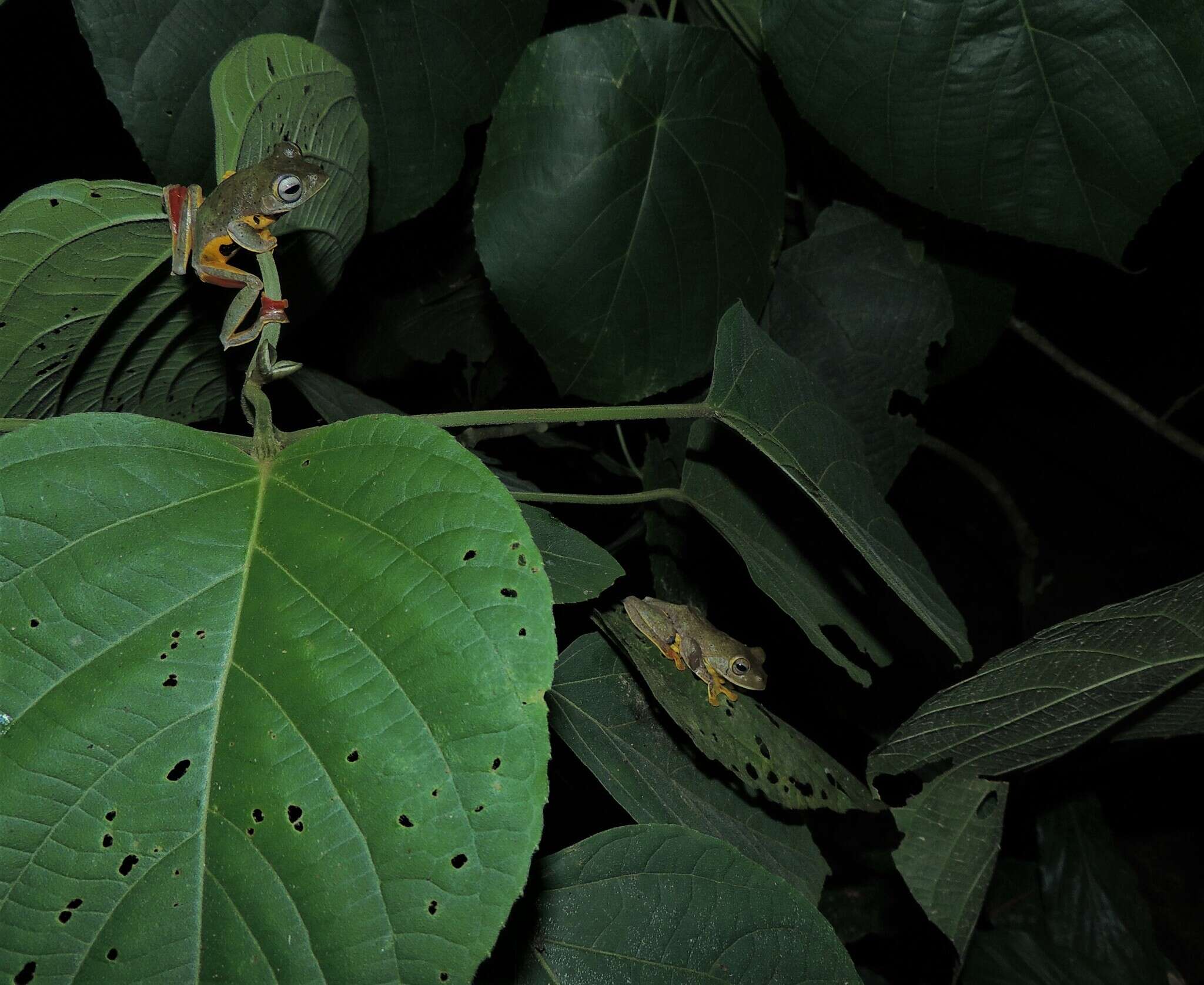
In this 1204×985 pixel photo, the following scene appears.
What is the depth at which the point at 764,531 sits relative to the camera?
54.6 inches

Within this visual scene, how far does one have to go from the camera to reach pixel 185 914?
0.63 metres

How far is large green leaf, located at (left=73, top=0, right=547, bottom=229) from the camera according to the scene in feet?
4.06

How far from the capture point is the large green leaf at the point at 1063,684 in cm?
102

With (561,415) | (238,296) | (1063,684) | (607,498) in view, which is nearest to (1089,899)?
(1063,684)

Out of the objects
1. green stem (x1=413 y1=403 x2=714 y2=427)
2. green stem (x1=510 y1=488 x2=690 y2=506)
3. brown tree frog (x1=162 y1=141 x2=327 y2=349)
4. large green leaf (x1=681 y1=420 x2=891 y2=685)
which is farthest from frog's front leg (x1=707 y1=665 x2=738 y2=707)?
brown tree frog (x1=162 y1=141 x2=327 y2=349)

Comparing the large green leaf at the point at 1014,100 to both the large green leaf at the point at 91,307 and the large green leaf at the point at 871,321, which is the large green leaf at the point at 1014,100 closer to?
the large green leaf at the point at 871,321

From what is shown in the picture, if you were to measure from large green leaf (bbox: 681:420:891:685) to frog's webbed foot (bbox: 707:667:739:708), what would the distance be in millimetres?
162

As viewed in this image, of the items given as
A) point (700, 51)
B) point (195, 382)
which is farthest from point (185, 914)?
point (700, 51)

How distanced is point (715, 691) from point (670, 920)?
310 millimetres

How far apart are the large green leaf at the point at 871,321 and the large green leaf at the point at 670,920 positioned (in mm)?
1092

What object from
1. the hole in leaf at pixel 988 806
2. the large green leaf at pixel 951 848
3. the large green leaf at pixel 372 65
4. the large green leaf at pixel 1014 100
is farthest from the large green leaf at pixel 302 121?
the hole in leaf at pixel 988 806

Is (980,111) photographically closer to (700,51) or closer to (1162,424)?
(700,51)

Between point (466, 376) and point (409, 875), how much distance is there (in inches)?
70.9

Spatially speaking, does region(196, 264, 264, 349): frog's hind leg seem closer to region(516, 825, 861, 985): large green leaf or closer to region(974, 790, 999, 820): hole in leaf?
region(516, 825, 861, 985): large green leaf
